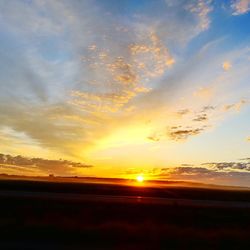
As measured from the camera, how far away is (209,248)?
20.7 meters

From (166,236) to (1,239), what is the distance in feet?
29.0

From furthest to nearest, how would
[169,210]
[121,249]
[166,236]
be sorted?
[169,210] < [166,236] < [121,249]

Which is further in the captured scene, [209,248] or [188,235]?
[188,235]

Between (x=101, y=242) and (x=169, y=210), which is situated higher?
(x=169, y=210)

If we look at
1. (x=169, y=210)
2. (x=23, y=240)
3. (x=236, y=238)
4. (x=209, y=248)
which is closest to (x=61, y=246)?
(x=23, y=240)

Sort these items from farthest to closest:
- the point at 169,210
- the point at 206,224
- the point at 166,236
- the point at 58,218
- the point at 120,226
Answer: the point at 169,210
the point at 206,224
the point at 58,218
the point at 120,226
the point at 166,236

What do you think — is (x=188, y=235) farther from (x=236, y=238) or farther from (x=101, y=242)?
(x=101, y=242)


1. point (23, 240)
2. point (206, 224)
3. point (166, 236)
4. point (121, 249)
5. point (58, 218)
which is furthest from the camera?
Result: point (206, 224)

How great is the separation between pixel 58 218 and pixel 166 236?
9.20 meters

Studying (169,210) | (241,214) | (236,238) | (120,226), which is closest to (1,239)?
(120,226)

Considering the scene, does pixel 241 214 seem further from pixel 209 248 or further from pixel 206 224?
pixel 209 248

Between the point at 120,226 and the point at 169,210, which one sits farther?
the point at 169,210

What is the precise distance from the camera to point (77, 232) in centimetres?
2406

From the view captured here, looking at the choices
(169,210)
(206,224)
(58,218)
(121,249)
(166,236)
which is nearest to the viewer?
(121,249)
